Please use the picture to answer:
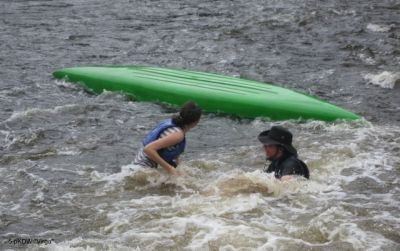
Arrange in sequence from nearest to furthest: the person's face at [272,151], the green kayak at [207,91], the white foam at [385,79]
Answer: the person's face at [272,151]
the green kayak at [207,91]
the white foam at [385,79]

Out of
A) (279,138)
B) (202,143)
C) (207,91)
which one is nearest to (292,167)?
(279,138)

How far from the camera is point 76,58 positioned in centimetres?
1245

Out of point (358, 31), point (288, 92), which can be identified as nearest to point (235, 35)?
point (358, 31)

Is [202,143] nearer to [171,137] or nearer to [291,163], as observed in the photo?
[171,137]

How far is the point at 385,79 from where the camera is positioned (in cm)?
1055

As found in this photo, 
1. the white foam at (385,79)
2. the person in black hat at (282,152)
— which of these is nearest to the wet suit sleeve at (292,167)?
the person in black hat at (282,152)

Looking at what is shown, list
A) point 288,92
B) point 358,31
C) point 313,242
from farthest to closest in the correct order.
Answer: point 358,31 < point 288,92 < point 313,242

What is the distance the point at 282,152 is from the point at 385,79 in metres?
5.37

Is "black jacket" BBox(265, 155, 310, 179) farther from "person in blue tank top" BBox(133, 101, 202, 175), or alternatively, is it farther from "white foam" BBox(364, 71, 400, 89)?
"white foam" BBox(364, 71, 400, 89)

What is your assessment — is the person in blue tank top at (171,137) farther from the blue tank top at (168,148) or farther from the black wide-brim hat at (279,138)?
the black wide-brim hat at (279,138)

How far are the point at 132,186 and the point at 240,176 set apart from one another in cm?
116

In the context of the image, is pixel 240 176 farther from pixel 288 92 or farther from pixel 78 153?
pixel 288 92

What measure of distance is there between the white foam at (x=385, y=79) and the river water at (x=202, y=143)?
0.03m

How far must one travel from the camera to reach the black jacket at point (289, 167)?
578 cm
